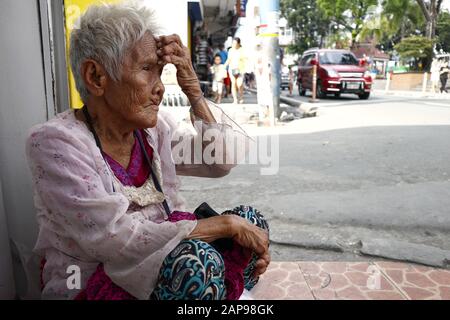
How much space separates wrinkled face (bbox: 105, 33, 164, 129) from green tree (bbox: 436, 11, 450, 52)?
2795 cm

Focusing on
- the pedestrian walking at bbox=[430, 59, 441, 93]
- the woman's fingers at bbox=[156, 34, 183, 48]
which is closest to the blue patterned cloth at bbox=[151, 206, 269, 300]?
the woman's fingers at bbox=[156, 34, 183, 48]

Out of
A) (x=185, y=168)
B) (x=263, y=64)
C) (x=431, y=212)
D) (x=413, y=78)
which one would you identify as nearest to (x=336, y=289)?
(x=185, y=168)

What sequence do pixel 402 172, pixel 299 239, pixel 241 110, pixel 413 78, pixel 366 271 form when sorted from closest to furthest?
1. pixel 366 271
2. pixel 299 239
3. pixel 402 172
4. pixel 241 110
5. pixel 413 78

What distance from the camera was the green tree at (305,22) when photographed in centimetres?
4406

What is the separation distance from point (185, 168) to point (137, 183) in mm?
400

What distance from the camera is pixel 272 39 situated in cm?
855

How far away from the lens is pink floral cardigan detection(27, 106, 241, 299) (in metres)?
1.21

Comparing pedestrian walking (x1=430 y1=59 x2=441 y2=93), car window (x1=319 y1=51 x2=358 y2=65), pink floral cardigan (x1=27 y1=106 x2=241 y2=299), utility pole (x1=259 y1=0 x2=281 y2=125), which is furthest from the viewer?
pedestrian walking (x1=430 y1=59 x2=441 y2=93)

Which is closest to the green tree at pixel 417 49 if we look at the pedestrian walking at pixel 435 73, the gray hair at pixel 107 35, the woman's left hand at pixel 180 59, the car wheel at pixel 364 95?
the pedestrian walking at pixel 435 73

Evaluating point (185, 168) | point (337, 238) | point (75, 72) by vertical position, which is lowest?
point (337, 238)

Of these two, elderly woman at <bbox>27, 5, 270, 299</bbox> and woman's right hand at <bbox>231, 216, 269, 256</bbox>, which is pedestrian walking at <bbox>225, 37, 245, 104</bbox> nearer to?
elderly woman at <bbox>27, 5, 270, 299</bbox>

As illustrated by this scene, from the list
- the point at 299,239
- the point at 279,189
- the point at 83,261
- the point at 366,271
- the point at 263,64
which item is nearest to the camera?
the point at 83,261

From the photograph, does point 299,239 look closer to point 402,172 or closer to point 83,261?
point 83,261

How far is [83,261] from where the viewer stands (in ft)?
4.34
